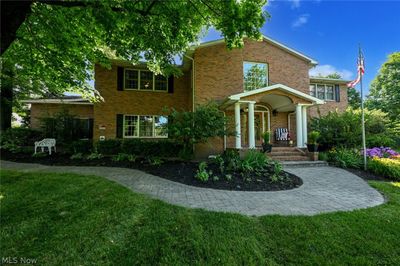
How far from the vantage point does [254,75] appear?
13.4 meters

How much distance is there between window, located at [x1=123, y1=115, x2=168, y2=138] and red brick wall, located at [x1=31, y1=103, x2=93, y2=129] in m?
4.76

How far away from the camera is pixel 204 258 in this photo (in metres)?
2.85

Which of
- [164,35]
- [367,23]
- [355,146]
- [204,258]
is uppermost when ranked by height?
[367,23]

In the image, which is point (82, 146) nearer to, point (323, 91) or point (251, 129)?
point (251, 129)

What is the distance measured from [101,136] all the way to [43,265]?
36.9ft

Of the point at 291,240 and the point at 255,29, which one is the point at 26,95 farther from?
the point at 291,240

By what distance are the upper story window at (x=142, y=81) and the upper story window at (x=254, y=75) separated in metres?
5.56

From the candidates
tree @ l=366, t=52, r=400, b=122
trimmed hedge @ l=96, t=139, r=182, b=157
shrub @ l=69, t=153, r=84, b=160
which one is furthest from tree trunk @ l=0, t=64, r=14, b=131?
tree @ l=366, t=52, r=400, b=122

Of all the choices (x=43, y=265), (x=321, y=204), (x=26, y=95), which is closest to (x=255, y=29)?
(x=321, y=204)

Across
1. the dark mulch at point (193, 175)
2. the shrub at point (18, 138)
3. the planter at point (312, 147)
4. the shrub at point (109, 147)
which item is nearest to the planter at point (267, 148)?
the planter at point (312, 147)

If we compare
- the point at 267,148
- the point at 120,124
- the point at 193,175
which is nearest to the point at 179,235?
the point at 193,175

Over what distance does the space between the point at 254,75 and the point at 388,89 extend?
24.0 meters

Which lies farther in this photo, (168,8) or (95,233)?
(168,8)

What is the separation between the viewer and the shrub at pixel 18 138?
12780 millimetres
